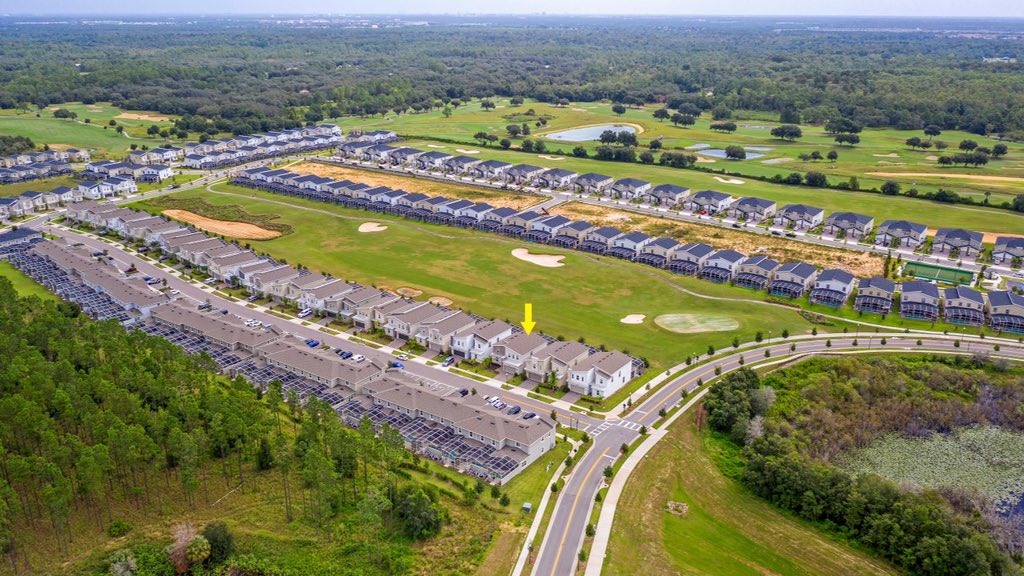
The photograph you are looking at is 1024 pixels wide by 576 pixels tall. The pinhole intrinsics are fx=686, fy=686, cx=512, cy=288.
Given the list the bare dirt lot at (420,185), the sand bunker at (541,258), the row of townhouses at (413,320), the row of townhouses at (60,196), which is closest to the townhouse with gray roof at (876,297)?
the row of townhouses at (413,320)

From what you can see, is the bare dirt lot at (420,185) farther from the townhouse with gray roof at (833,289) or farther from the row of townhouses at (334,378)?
the row of townhouses at (334,378)

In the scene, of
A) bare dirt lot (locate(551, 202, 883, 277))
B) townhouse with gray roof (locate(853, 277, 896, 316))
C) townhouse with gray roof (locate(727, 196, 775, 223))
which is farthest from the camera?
townhouse with gray roof (locate(727, 196, 775, 223))

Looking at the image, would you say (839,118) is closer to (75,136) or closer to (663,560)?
(663,560)

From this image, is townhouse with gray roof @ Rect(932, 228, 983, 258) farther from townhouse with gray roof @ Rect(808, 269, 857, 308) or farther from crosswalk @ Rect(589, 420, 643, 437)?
crosswalk @ Rect(589, 420, 643, 437)

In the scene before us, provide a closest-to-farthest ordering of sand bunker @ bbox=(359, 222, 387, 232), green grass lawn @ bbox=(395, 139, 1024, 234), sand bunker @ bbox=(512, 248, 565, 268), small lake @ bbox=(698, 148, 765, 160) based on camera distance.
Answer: sand bunker @ bbox=(512, 248, 565, 268)
sand bunker @ bbox=(359, 222, 387, 232)
green grass lawn @ bbox=(395, 139, 1024, 234)
small lake @ bbox=(698, 148, 765, 160)

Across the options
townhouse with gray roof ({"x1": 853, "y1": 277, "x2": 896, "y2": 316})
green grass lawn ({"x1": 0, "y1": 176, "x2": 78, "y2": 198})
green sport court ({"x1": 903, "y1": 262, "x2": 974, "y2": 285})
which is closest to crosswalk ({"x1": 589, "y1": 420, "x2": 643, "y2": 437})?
townhouse with gray roof ({"x1": 853, "y1": 277, "x2": 896, "y2": 316})

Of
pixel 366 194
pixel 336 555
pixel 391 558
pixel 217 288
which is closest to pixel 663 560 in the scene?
pixel 391 558
